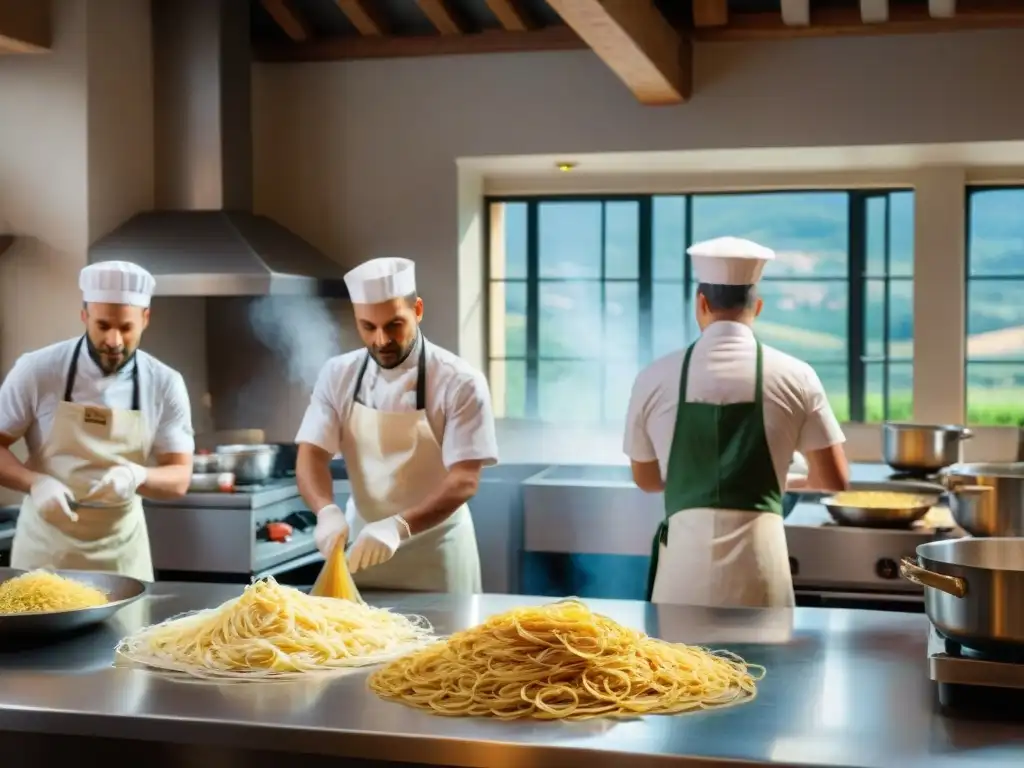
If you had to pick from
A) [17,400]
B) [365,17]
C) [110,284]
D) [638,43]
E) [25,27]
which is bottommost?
[17,400]

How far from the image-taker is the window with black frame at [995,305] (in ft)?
19.6

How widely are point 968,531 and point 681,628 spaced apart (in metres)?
1.43

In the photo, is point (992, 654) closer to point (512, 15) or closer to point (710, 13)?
point (710, 13)

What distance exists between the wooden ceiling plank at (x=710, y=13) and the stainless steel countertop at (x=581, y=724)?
334 centimetres

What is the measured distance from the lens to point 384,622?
2566mm

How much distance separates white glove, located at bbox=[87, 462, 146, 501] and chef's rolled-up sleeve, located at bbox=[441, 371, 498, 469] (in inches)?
41.6

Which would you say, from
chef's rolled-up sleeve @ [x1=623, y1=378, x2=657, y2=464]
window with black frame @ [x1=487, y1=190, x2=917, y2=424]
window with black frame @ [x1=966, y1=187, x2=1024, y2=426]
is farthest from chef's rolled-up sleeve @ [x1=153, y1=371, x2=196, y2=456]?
window with black frame @ [x1=966, y1=187, x2=1024, y2=426]

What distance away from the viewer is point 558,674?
82.8 inches

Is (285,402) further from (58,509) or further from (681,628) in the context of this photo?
(681,628)

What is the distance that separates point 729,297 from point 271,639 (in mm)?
1759

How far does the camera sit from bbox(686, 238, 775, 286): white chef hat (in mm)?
3535

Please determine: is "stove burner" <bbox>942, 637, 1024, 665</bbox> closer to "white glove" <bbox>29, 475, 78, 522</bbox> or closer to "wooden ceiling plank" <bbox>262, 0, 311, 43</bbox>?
"white glove" <bbox>29, 475, 78, 522</bbox>

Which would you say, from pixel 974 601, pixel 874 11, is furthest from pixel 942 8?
pixel 974 601

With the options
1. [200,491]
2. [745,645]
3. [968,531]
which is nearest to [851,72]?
[968,531]
